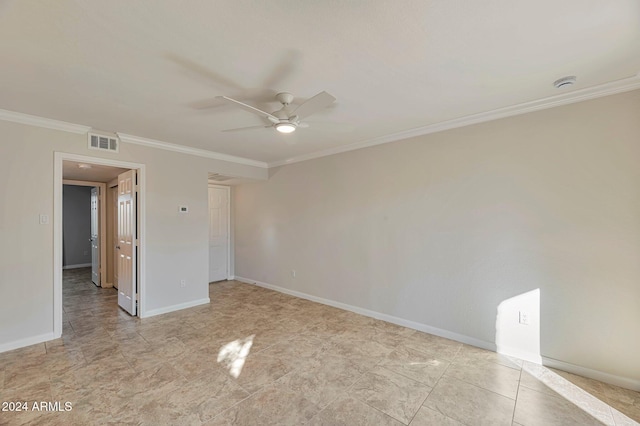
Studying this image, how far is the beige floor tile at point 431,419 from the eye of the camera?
194 cm

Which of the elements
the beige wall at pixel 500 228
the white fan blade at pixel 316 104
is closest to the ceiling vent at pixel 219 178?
the beige wall at pixel 500 228

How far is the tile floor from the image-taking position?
6.61ft

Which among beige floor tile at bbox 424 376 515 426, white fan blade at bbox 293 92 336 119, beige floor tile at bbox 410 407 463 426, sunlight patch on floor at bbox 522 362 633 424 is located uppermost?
white fan blade at bbox 293 92 336 119

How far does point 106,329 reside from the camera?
353 cm

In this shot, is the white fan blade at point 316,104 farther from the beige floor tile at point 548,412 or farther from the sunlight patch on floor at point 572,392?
the sunlight patch on floor at point 572,392

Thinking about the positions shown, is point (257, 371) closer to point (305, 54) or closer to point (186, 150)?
point (305, 54)

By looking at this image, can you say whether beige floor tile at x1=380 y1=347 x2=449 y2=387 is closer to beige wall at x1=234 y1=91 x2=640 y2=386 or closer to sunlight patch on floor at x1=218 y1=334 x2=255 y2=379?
beige wall at x1=234 y1=91 x2=640 y2=386

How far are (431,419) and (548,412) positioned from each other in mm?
936

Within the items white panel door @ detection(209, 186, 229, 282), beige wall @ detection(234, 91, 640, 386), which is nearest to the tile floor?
beige wall @ detection(234, 91, 640, 386)

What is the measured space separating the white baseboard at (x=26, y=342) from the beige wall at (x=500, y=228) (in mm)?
3522

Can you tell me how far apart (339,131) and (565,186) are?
249cm

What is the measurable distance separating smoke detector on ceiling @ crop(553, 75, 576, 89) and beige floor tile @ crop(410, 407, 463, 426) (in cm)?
288

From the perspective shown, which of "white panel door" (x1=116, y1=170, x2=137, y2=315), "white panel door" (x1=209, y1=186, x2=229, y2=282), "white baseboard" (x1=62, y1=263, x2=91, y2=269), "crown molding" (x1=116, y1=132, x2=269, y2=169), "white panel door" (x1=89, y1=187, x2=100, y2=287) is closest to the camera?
"crown molding" (x1=116, y1=132, x2=269, y2=169)

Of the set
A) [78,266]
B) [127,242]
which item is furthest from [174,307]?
[78,266]
